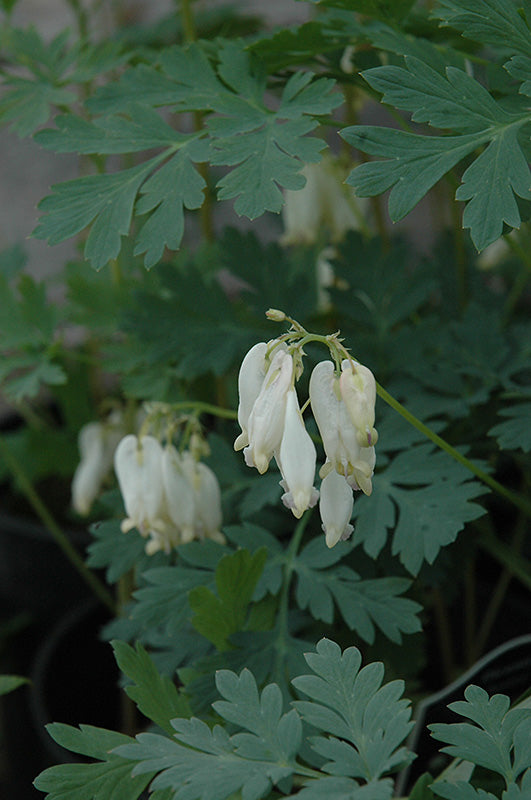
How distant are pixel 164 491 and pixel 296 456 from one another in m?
0.27

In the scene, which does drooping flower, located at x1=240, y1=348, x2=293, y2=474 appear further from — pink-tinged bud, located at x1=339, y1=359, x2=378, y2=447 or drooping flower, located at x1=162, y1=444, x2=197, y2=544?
drooping flower, located at x1=162, y1=444, x2=197, y2=544

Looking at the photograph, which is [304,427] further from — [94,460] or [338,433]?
[94,460]

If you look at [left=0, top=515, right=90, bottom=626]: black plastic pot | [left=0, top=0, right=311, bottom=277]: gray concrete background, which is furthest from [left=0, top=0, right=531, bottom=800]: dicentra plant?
[left=0, top=0, right=311, bottom=277]: gray concrete background

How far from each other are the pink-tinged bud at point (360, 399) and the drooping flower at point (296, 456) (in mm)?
36

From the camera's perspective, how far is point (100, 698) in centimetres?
115

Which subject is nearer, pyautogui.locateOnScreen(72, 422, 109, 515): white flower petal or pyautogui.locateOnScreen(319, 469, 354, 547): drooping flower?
pyautogui.locateOnScreen(319, 469, 354, 547): drooping flower

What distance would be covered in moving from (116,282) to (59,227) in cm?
38

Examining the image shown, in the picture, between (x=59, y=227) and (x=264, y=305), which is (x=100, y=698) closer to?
(x=264, y=305)

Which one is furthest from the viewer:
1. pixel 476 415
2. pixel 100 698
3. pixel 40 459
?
pixel 40 459

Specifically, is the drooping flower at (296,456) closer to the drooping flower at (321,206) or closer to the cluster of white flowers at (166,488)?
the cluster of white flowers at (166,488)

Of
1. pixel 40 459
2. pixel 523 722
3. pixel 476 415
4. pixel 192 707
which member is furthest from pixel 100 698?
pixel 523 722

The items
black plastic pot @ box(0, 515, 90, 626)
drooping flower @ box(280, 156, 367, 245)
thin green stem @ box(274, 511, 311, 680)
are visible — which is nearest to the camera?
thin green stem @ box(274, 511, 311, 680)

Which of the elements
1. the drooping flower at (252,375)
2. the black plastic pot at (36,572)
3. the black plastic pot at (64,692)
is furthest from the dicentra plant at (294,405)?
the black plastic pot at (36,572)

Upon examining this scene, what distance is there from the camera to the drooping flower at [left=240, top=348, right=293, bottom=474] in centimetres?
57
